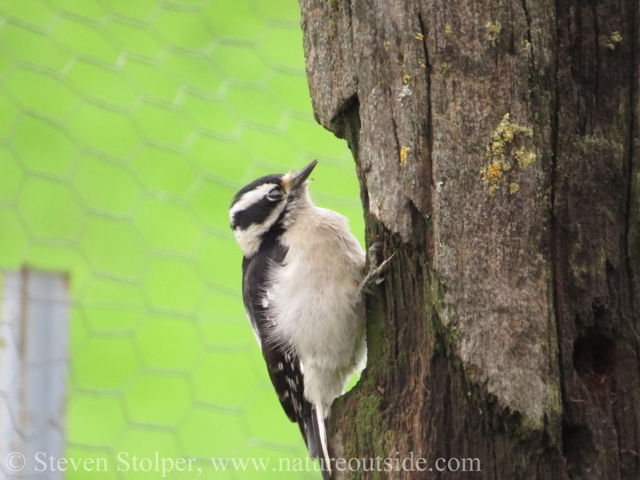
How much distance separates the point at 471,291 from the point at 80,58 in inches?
122

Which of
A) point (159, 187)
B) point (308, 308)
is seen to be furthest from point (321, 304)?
point (159, 187)

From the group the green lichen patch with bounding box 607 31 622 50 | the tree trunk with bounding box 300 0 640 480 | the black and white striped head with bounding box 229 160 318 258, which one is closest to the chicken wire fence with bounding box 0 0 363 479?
the black and white striped head with bounding box 229 160 318 258

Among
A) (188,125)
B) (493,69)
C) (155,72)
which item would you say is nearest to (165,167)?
(188,125)

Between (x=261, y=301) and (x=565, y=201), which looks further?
(x=261, y=301)

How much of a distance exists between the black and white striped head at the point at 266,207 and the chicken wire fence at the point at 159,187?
847 millimetres

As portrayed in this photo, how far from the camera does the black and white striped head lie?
11.2 ft

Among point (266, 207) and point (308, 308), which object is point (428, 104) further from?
point (266, 207)

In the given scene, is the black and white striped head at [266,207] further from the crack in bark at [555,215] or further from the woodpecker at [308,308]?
the crack in bark at [555,215]

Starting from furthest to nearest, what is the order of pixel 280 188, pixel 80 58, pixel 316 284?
pixel 80 58 → pixel 280 188 → pixel 316 284

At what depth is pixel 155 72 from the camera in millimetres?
5469

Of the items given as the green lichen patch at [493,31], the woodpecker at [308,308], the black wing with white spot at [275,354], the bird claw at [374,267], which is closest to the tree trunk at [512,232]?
the green lichen patch at [493,31]

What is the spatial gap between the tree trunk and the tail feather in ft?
0.92

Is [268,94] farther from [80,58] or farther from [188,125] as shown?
[80,58]

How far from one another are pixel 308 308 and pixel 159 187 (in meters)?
2.27
